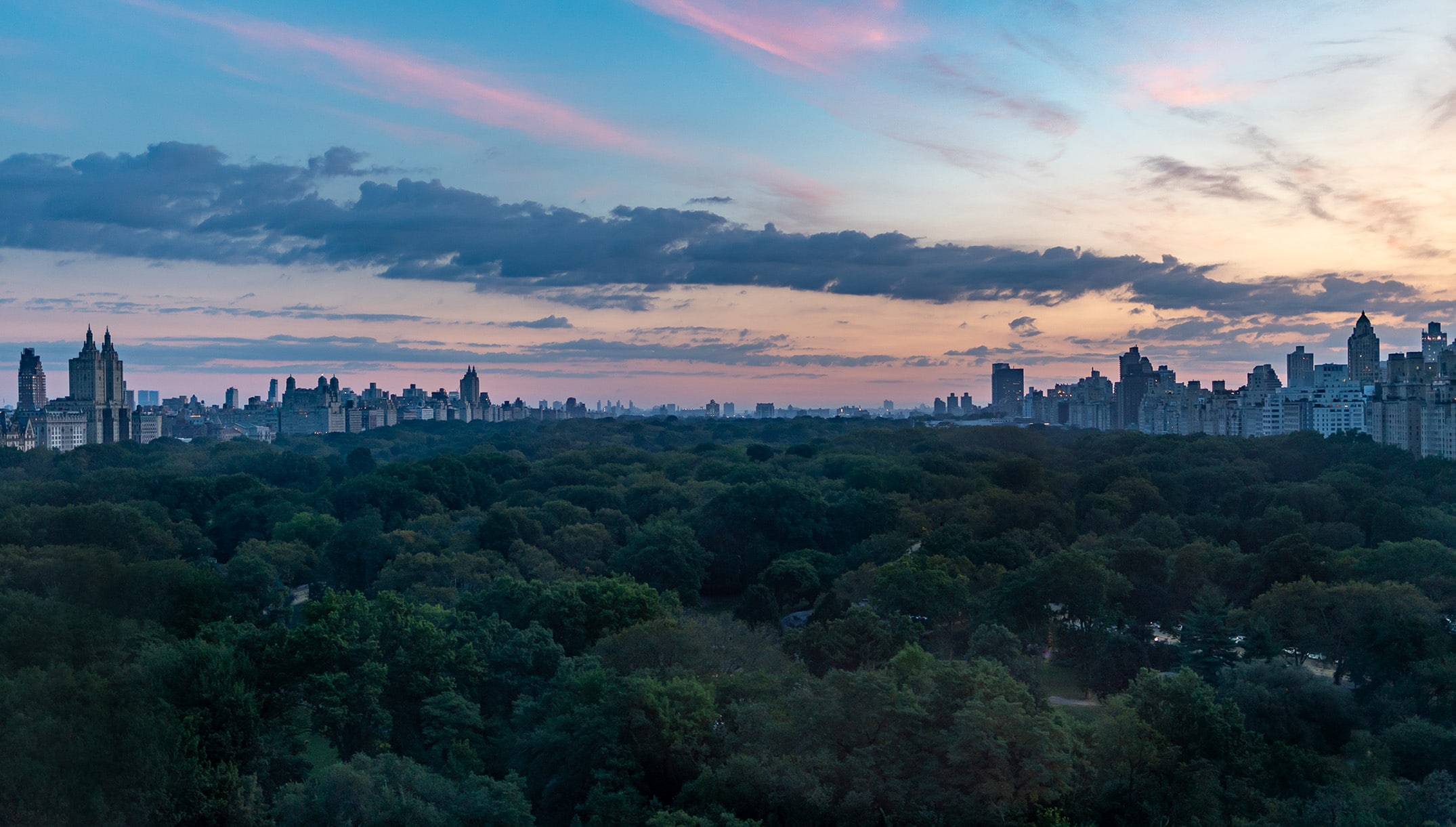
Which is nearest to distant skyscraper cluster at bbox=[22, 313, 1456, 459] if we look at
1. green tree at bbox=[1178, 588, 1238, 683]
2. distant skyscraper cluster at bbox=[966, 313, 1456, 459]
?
distant skyscraper cluster at bbox=[966, 313, 1456, 459]

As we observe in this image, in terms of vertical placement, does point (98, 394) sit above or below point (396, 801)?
above

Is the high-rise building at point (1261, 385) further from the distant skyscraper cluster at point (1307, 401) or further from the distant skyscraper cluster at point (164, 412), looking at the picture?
the distant skyscraper cluster at point (164, 412)

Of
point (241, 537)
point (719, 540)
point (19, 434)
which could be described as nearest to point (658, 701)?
point (719, 540)

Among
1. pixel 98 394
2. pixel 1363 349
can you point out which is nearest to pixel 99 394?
pixel 98 394

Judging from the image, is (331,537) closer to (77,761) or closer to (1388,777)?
(77,761)

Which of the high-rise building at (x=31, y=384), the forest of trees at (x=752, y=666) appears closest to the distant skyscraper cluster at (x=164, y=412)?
the high-rise building at (x=31, y=384)

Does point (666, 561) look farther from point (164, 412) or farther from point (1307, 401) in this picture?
point (164, 412)
